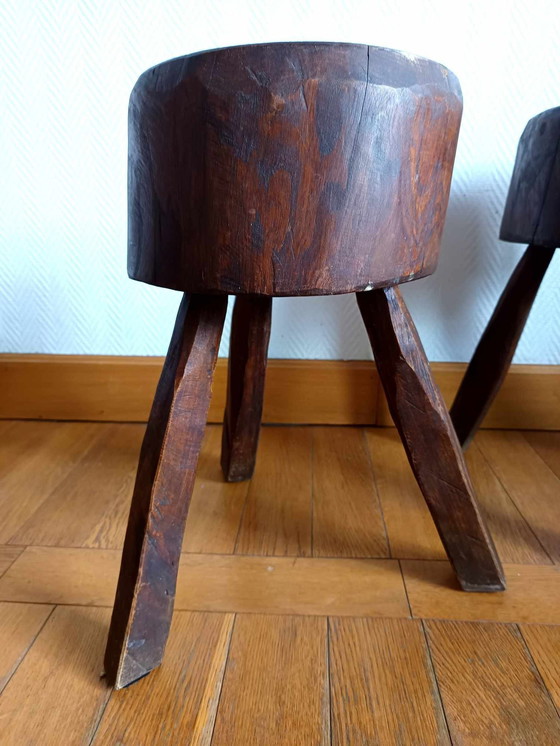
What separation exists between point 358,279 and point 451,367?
1.87 ft

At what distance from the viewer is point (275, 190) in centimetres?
46

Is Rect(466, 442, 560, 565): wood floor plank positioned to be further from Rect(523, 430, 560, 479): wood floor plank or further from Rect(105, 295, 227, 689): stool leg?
Rect(105, 295, 227, 689): stool leg

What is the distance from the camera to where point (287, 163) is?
1.49 ft

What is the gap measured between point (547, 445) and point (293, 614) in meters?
0.57

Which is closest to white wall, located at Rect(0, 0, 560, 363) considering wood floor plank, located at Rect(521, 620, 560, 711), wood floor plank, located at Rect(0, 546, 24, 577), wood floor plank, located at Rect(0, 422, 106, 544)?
wood floor plank, located at Rect(0, 422, 106, 544)

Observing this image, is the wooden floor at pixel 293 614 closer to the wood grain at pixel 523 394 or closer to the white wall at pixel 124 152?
the wood grain at pixel 523 394

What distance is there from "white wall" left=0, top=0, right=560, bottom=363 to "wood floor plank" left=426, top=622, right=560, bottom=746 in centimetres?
55

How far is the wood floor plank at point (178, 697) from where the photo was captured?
1.49 feet

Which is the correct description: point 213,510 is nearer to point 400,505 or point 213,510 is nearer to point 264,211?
point 400,505

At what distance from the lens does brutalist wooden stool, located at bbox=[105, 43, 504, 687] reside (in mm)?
446

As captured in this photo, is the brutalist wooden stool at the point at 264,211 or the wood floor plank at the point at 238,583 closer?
the brutalist wooden stool at the point at 264,211

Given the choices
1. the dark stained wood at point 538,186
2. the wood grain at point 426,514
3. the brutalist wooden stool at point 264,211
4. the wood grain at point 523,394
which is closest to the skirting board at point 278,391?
the wood grain at point 523,394

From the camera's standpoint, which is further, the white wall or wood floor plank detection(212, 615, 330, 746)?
the white wall

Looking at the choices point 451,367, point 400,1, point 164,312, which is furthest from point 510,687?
point 400,1
